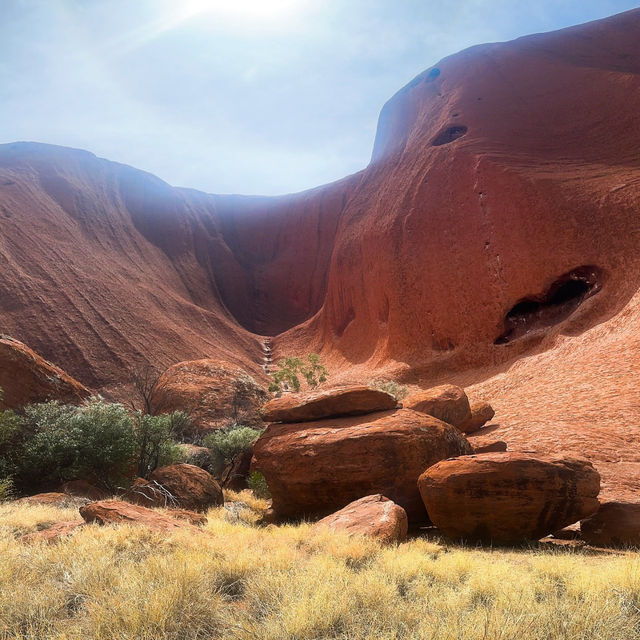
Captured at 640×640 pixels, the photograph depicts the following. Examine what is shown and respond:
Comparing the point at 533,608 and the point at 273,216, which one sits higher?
the point at 273,216

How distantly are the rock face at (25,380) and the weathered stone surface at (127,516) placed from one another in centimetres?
768

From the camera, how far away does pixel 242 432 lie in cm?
1244

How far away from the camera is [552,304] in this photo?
23734 mm

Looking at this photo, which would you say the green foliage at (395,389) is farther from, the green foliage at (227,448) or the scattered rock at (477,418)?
the green foliage at (227,448)

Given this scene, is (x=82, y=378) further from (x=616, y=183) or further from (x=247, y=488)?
(x=616, y=183)

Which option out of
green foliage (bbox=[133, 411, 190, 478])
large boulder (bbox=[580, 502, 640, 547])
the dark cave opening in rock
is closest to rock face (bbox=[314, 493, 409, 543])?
large boulder (bbox=[580, 502, 640, 547])

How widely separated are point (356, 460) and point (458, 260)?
22.5 metres

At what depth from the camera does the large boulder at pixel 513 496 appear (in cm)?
598

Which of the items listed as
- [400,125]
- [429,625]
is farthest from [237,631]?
[400,125]

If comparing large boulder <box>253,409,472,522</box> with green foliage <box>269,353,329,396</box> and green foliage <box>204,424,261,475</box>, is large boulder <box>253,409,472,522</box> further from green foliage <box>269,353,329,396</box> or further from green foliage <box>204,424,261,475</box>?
green foliage <box>269,353,329,396</box>

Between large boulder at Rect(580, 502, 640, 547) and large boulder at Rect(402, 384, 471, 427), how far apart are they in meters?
5.29

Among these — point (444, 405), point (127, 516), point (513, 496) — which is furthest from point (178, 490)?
point (444, 405)

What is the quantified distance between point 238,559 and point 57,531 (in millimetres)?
2389

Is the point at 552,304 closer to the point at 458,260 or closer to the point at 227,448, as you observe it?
the point at 458,260
